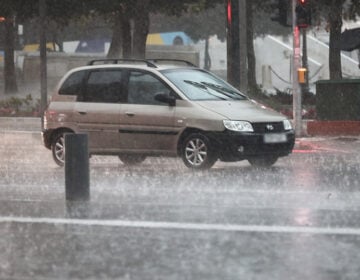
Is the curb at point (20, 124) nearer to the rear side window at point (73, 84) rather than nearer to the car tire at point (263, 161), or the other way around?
the rear side window at point (73, 84)

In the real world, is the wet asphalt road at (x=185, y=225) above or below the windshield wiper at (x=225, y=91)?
below

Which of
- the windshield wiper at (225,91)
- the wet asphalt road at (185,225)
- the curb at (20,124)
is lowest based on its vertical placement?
the wet asphalt road at (185,225)

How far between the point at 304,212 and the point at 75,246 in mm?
2679

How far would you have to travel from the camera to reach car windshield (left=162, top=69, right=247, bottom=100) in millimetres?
12352

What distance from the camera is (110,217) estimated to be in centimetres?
807

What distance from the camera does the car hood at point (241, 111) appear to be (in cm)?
1171

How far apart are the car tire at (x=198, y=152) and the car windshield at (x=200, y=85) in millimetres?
709

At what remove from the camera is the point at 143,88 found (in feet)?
41.3

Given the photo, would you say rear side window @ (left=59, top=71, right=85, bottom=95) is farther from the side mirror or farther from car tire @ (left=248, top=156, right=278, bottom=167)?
car tire @ (left=248, top=156, right=278, bottom=167)

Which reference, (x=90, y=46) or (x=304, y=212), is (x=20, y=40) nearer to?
(x=90, y=46)

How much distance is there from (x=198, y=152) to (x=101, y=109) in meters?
1.94

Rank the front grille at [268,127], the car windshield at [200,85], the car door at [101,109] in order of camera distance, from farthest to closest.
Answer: the car door at [101,109], the car windshield at [200,85], the front grille at [268,127]

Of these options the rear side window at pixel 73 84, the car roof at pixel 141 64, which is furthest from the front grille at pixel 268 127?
the rear side window at pixel 73 84

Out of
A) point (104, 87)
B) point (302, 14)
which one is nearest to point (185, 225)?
point (104, 87)
